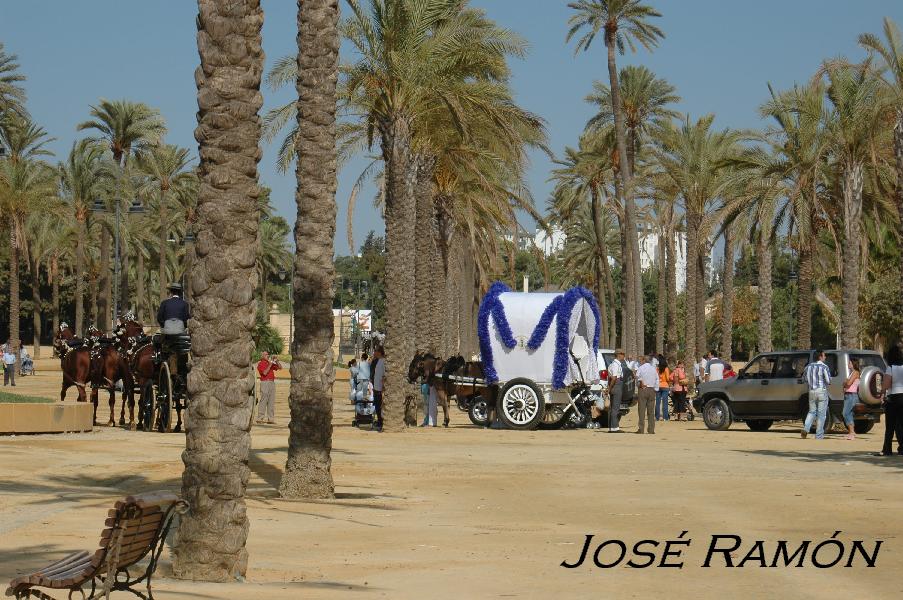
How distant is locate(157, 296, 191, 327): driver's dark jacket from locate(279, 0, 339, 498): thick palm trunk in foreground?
797 centimetres

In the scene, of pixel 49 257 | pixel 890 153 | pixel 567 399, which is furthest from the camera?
pixel 49 257

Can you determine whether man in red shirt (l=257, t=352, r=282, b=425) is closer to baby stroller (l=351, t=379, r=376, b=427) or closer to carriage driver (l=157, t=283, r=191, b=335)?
baby stroller (l=351, t=379, r=376, b=427)

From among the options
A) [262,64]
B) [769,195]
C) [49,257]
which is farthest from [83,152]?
[262,64]

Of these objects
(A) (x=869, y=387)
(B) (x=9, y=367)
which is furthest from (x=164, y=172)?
(A) (x=869, y=387)

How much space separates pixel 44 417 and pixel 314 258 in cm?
1024

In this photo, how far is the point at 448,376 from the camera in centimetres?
3412

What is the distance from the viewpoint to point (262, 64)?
37.6 ft

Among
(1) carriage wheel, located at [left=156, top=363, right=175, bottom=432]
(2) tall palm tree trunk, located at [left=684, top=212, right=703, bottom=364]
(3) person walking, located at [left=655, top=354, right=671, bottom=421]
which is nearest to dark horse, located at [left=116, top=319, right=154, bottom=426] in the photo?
(1) carriage wheel, located at [left=156, top=363, right=175, bottom=432]

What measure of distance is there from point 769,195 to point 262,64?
111 ft

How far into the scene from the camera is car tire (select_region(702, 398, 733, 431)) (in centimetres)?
3331

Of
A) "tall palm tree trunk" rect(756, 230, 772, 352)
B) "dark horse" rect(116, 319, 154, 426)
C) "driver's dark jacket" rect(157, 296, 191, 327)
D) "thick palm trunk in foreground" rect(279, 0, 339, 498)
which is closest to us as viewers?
"thick palm trunk in foreground" rect(279, 0, 339, 498)

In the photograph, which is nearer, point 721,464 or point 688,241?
point 721,464

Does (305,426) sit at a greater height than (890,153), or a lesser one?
lesser

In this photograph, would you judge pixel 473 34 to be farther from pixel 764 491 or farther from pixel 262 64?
pixel 262 64
